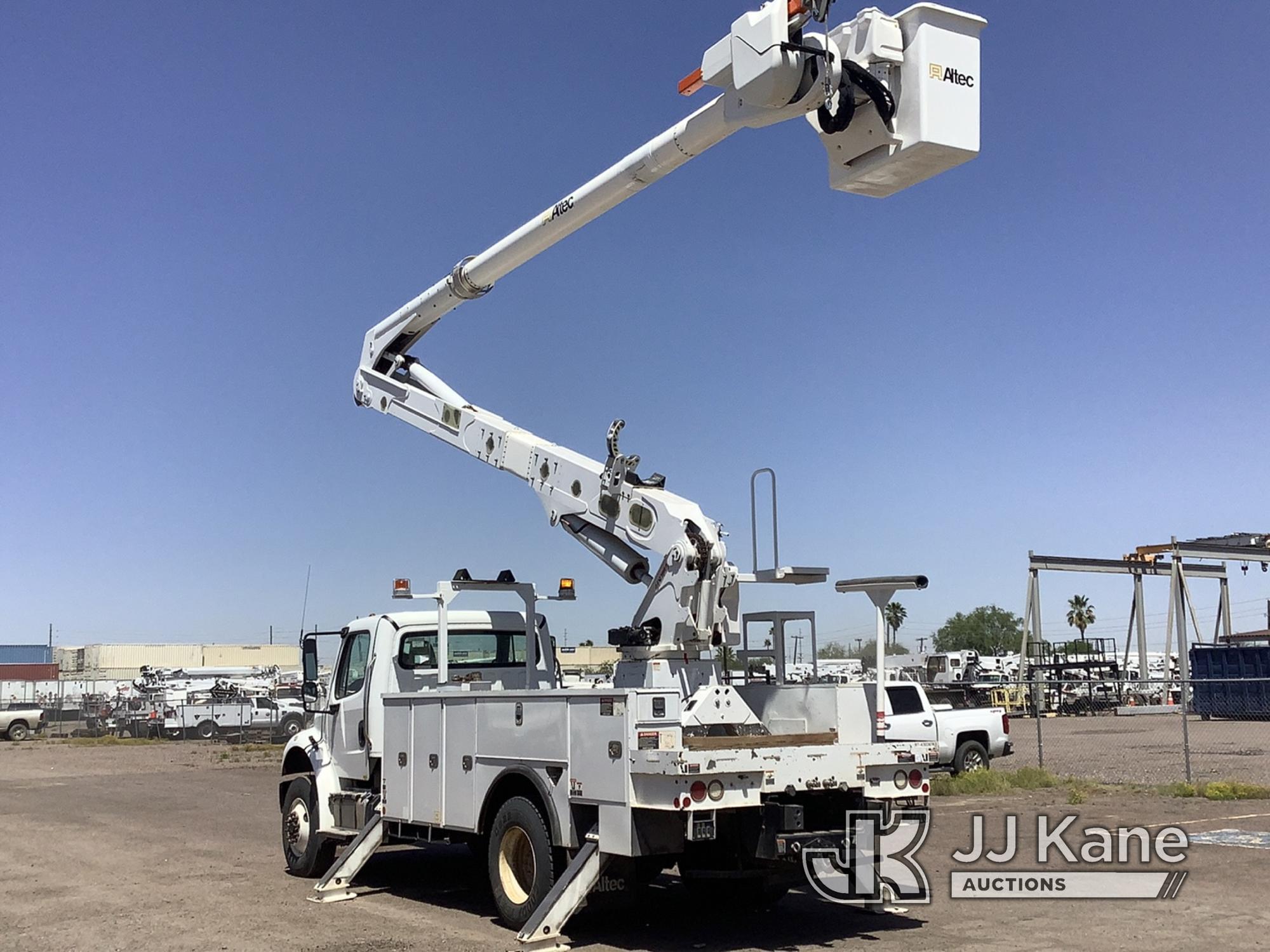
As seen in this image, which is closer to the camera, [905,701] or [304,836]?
[304,836]

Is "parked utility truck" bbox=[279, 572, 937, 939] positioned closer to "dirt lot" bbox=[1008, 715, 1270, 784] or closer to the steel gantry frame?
"dirt lot" bbox=[1008, 715, 1270, 784]

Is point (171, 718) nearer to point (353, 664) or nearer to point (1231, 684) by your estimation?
point (353, 664)

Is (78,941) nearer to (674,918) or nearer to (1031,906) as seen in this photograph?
(674,918)

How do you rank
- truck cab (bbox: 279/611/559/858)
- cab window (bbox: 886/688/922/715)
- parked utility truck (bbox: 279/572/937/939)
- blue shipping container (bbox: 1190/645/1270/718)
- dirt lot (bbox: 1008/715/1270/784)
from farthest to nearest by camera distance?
blue shipping container (bbox: 1190/645/1270/718) → dirt lot (bbox: 1008/715/1270/784) → cab window (bbox: 886/688/922/715) → truck cab (bbox: 279/611/559/858) → parked utility truck (bbox: 279/572/937/939)

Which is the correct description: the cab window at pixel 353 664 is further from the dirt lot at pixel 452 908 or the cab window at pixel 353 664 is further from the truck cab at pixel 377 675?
the dirt lot at pixel 452 908

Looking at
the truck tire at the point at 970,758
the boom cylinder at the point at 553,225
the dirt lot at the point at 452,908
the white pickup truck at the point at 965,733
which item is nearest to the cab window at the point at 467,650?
the dirt lot at the point at 452,908

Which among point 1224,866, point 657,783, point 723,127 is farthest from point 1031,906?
point 723,127

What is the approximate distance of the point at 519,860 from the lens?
9.62m

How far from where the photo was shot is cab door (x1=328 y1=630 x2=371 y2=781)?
12.0 m

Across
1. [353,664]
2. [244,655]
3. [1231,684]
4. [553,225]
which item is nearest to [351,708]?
[353,664]

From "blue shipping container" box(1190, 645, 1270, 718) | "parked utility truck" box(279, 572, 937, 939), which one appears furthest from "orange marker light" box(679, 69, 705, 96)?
"blue shipping container" box(1190, 645, 1270, 718)

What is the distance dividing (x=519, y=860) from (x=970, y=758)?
13784 millimetres

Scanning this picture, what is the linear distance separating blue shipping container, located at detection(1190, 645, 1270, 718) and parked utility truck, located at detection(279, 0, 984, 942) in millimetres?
35181

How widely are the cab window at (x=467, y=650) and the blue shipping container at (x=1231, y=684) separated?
34217mm
